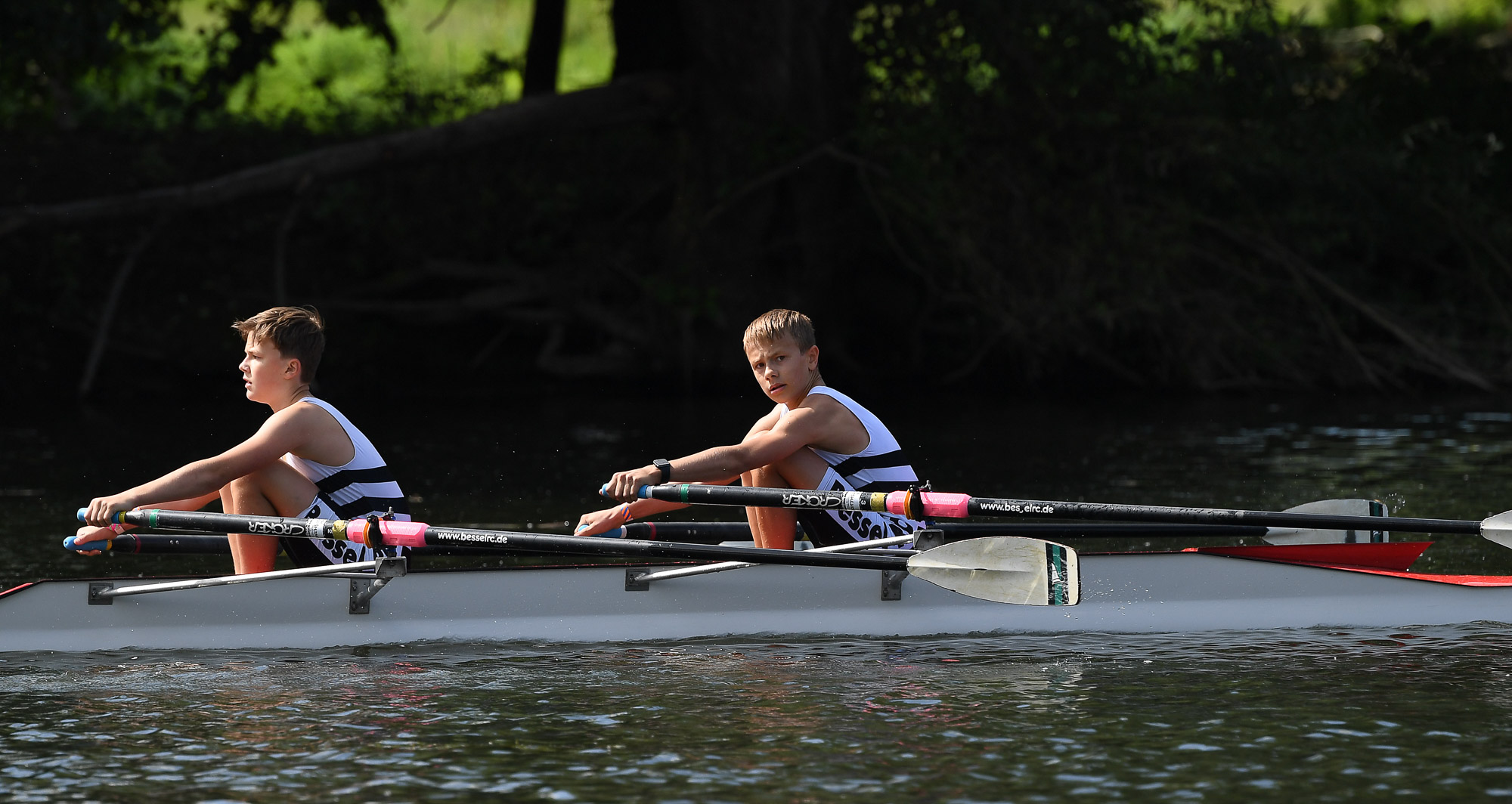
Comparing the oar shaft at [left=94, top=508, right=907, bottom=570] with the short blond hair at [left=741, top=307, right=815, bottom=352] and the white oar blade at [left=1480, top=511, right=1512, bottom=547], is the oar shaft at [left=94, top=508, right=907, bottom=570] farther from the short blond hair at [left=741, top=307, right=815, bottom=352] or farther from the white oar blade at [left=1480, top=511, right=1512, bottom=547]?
the white oar blade at [left=1480, top=511, right=1512, bottom=547]

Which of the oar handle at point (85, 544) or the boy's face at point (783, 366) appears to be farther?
the boy's face at point (783, 366)

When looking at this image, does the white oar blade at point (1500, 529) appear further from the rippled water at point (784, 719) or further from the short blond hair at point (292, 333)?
the short blond hair at point (292, 333)

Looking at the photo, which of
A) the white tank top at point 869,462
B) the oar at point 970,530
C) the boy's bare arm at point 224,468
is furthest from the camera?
the oar at point 970,530

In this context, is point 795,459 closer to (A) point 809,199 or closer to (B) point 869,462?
(B) point 869,462

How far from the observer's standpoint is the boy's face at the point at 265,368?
7.26 metres

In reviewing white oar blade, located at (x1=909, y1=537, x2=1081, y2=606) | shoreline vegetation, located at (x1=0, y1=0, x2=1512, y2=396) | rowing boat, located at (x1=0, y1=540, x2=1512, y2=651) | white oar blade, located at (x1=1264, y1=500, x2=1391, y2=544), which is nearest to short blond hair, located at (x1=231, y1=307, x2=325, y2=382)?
rowing boat, located at (x1=0, y1=540, x2=1512, y2=651)

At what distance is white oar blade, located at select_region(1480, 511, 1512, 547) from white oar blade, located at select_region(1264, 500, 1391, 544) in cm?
45

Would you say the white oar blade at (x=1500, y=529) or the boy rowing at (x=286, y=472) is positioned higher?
the boy rowing at (x=286, y=472)

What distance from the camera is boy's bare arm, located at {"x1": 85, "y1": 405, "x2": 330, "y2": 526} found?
7.07 metres

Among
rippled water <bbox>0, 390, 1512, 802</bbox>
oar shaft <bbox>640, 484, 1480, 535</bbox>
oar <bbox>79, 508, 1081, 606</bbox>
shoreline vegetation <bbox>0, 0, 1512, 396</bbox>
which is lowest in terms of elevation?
rippled water <bbox>0, 390, 1512, 802</bbox>

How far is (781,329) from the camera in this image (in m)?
7.77

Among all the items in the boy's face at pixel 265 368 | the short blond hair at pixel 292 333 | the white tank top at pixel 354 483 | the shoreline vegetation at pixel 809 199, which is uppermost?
the shoreline vegetation at pixel 809 199

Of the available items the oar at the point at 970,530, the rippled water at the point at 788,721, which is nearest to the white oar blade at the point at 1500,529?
the rippled water at the point at 788,721

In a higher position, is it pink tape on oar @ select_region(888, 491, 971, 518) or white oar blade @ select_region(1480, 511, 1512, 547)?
pink tape on oar @ select_region(888, 491, 971, 518)
